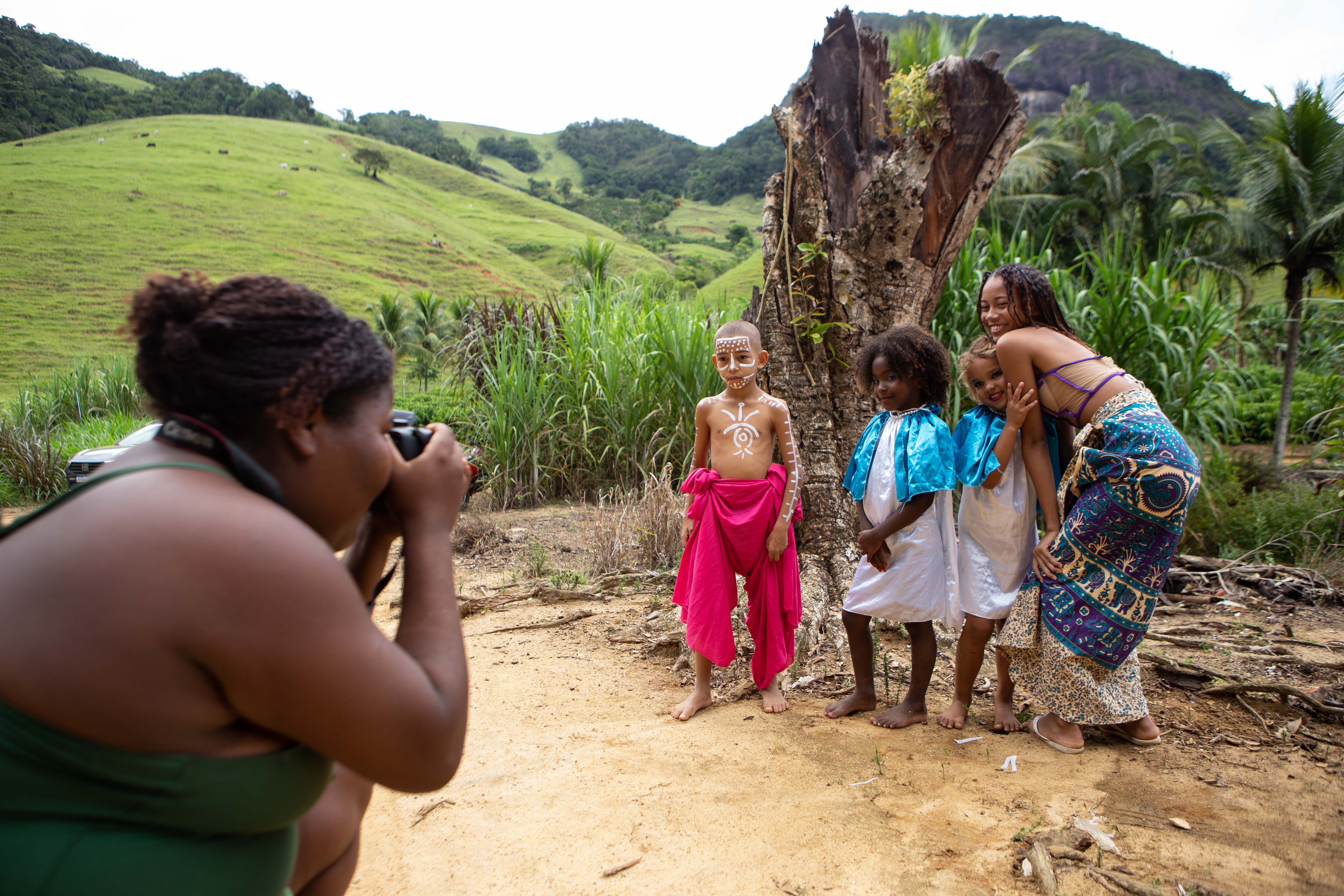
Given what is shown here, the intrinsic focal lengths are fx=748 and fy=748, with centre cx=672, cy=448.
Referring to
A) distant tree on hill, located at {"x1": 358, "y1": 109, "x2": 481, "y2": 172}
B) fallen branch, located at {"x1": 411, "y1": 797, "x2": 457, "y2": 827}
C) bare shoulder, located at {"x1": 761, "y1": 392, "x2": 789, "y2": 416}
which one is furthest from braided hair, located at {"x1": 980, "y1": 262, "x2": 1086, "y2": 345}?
distant tree on hill, located at {"x1": 358, "y1": 109, "x2": 481, "y2": 172}

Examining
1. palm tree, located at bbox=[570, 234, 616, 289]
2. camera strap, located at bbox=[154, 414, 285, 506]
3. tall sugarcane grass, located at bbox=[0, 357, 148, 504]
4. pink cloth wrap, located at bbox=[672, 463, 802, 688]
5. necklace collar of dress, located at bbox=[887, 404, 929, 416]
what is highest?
palm tree, located at bbox=[570, 234, 616, 289]

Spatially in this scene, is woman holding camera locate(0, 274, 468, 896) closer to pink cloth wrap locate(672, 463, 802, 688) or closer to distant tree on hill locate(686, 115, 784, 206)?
pink cloth wrap locate(672, 463, 802, 688)

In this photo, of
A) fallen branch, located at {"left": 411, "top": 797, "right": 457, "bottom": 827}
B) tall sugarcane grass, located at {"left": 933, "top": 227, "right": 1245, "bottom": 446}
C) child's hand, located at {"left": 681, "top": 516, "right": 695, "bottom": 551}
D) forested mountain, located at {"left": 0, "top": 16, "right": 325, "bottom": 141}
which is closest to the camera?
fallen branch, located at {"left": 411, "top": 797, "right": 457, "bottom": 827}

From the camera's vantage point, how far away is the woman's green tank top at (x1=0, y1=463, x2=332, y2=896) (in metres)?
0.85

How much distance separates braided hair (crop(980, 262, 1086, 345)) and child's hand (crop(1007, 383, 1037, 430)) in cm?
27

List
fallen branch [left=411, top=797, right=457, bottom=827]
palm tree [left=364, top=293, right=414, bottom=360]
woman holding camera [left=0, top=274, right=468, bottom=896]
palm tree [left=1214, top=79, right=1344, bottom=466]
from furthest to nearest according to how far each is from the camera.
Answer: palm tree [left=364, top=293, right=414, bottom=360] → palm tree [left=1214, top=79, right=1344, bottom=466] → fallen branch [left=411, top=797, right=457, bottom=827] → woman holding camera [left=0, top=274, right=468, bottom=896]

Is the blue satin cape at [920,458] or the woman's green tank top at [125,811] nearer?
the woman's green tank top at [125,811]

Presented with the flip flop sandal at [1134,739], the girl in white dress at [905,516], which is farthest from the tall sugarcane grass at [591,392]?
the flip flop sandal at [1134,739]

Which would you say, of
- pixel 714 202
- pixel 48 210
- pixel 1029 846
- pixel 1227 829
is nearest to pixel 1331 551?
pixel 1227 829

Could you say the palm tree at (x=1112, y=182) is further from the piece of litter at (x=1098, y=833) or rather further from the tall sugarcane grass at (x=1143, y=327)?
the piece of litter at (x=1098, y=833)

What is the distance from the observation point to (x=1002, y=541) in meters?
2.92

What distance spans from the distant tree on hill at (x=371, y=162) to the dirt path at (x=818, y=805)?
66533 millimetres

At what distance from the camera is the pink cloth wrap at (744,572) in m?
3.10

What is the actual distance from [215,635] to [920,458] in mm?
2471
